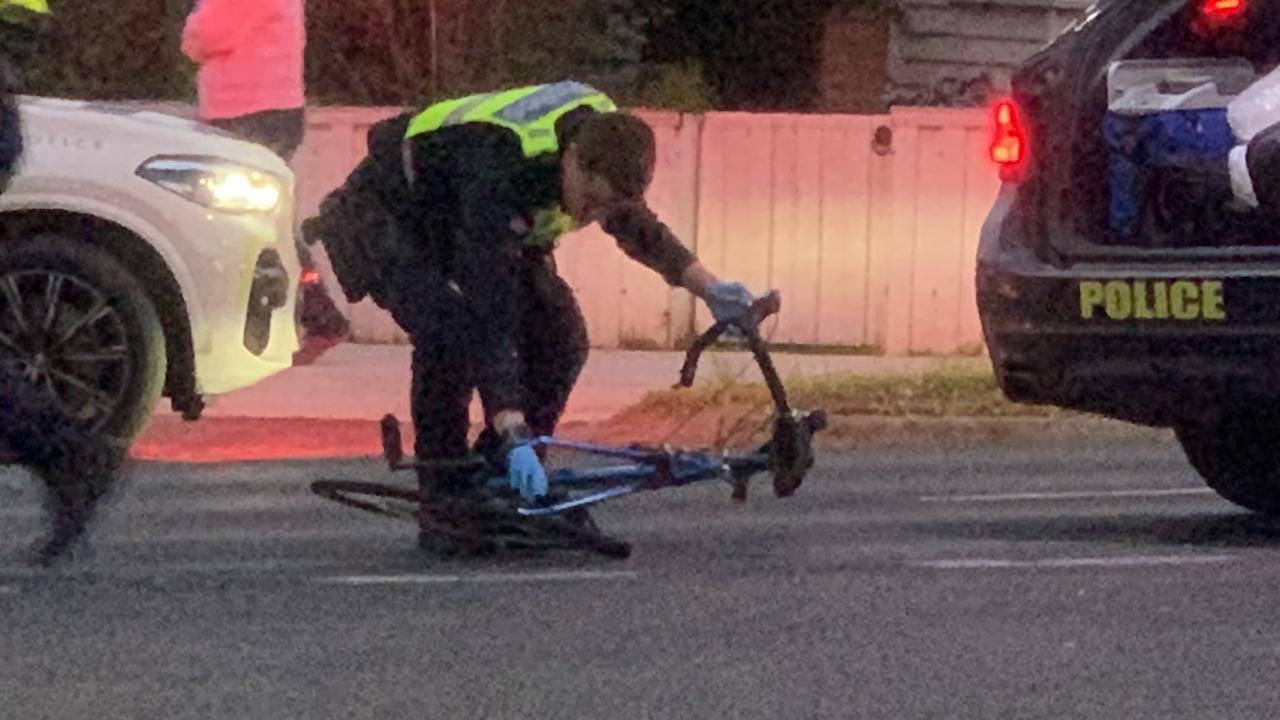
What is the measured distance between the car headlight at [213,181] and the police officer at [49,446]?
159 centimetres

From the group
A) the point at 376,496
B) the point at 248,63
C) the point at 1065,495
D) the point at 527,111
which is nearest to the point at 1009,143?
the point at 527,111

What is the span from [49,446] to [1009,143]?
2.65 m

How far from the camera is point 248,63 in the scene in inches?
452

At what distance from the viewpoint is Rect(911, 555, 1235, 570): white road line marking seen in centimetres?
A: 750

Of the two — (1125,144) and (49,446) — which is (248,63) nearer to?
(49,446)

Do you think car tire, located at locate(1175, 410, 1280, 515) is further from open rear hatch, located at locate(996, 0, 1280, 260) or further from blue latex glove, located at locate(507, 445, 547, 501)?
blue latex glove, located at locate(507, 445, 547, 501)

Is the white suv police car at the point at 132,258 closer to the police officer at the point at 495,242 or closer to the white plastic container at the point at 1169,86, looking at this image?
the police officer at the point at 495,242

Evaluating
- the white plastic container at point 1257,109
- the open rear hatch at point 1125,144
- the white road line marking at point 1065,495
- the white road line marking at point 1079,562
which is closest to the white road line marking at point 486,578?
the white road line marking at point 1079,562

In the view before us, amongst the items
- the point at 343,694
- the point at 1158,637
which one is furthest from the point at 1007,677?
the point at 343,694

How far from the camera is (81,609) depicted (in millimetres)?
6848

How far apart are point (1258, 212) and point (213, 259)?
10.8 ft

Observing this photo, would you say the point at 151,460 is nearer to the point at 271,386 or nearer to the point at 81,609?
the point at 271,386

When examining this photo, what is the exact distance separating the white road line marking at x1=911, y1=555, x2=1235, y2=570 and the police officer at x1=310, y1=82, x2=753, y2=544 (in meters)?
0.85

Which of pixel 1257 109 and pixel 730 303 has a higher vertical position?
pixel 1257 109
